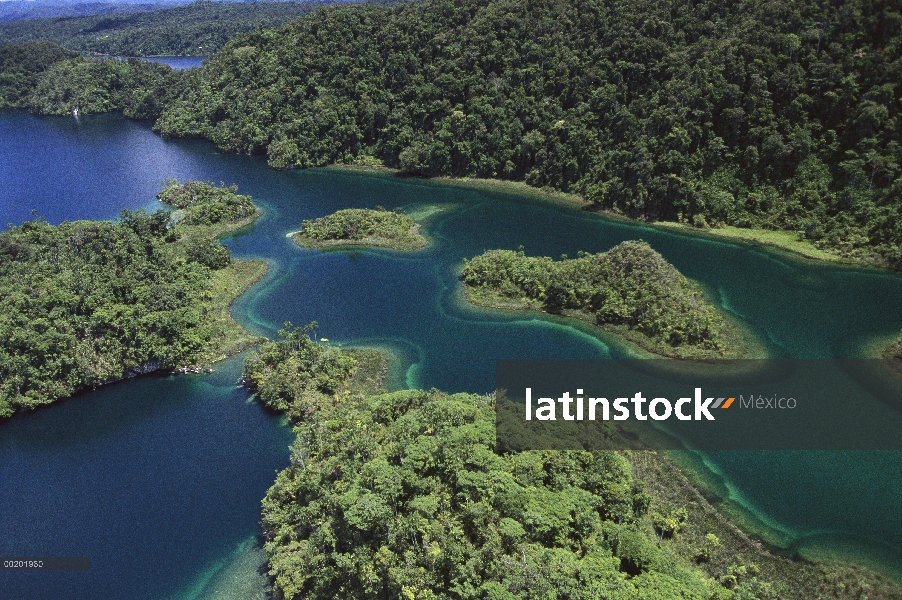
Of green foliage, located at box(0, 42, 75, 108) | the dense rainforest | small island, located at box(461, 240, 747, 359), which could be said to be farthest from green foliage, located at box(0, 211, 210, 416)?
green foliage, located at box(0, 42, 75, 108)

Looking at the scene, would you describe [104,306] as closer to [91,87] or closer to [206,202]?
[206,202]

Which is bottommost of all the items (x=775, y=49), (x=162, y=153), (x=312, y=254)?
(x=312, y=254)

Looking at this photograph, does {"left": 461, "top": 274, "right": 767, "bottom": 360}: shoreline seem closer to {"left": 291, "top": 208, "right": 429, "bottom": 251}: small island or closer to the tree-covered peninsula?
{"left": 291, "top": 208, "right": 429, "bottom": 251}: small island

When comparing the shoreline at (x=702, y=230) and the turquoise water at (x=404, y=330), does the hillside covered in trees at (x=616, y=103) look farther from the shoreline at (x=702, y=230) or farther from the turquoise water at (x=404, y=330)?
the turquoise water at (x=404, y=330)

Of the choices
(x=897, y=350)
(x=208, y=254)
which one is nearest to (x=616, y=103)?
(x=897, y=350)

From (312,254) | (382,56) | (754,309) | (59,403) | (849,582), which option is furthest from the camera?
(382,56)

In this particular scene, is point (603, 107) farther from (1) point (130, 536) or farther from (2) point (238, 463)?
(1) point (130, 536)

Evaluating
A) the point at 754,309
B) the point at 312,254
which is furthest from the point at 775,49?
the point at 312,254

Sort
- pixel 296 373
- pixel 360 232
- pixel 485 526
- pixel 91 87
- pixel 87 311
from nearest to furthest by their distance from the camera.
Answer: pixel 485 526, pixel 296 373, pixel 87 311, pixel 360 232, pixel 91 87
